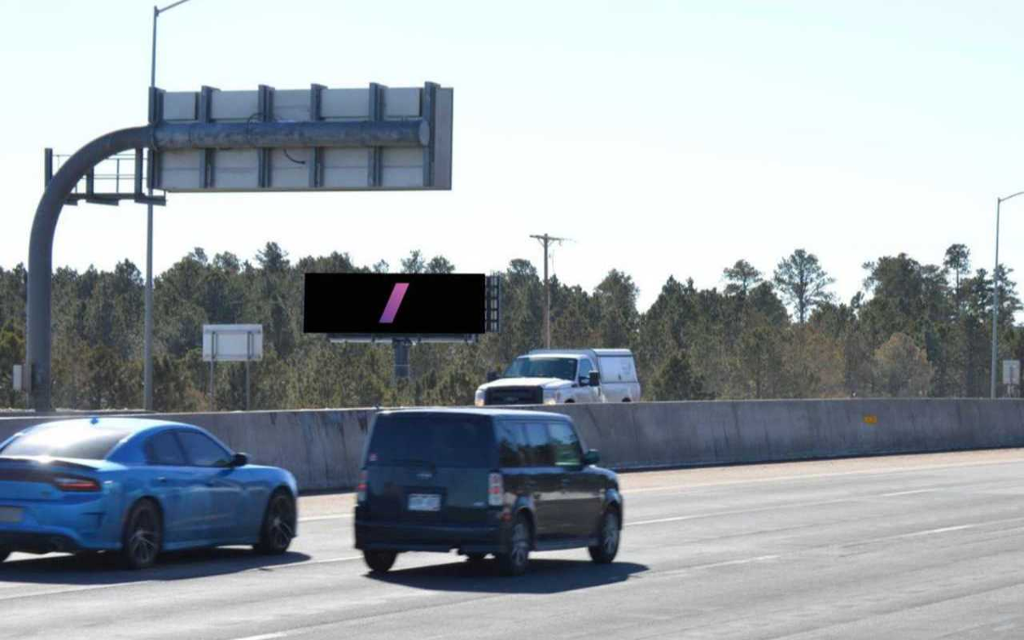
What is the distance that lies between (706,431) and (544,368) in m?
9.37

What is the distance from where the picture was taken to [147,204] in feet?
146

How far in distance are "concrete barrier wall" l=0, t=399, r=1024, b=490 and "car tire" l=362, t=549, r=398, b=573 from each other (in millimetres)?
7265

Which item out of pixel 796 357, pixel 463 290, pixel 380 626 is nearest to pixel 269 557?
pixel 380 626

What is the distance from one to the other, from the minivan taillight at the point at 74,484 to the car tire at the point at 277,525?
2623 millimetres

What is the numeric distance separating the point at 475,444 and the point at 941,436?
32852mm

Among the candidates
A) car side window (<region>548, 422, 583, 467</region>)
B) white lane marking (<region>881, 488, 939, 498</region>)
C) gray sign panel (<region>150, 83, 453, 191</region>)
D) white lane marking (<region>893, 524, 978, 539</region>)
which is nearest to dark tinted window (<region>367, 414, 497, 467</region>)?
car side window (<region>548, 422, 583, 467</region>)

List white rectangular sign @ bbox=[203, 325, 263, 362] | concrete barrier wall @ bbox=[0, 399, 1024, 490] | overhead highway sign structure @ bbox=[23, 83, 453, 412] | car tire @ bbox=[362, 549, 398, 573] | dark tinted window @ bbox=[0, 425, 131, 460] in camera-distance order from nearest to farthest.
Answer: dark tinted window @ bbox=[0, 425, 131, 460] < car tire @ bbox=[362, 549, 398, 573] < concrete barrier wall @ bbox=[0, 399, 1024, 490] < overhead highway sign structure @ bbox=[23, 83, 453, 412] < white rectangular sign @ bbox=[203, 325, 263, 362]

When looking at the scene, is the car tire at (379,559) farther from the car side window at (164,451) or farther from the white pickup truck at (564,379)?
the white pickup truck at (564,379)

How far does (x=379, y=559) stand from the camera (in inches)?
708

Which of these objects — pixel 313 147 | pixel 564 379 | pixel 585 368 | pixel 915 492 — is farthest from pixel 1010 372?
pixel 915 492

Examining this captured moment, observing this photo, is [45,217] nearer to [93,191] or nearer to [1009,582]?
[93,191]

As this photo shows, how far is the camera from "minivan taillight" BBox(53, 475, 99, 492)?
17.1 meters

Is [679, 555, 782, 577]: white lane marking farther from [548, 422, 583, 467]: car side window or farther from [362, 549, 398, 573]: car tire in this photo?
[362, 549, 398, 573]: car tire

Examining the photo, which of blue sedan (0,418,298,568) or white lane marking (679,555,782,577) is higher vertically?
blue sedan (0,418,298,568)
